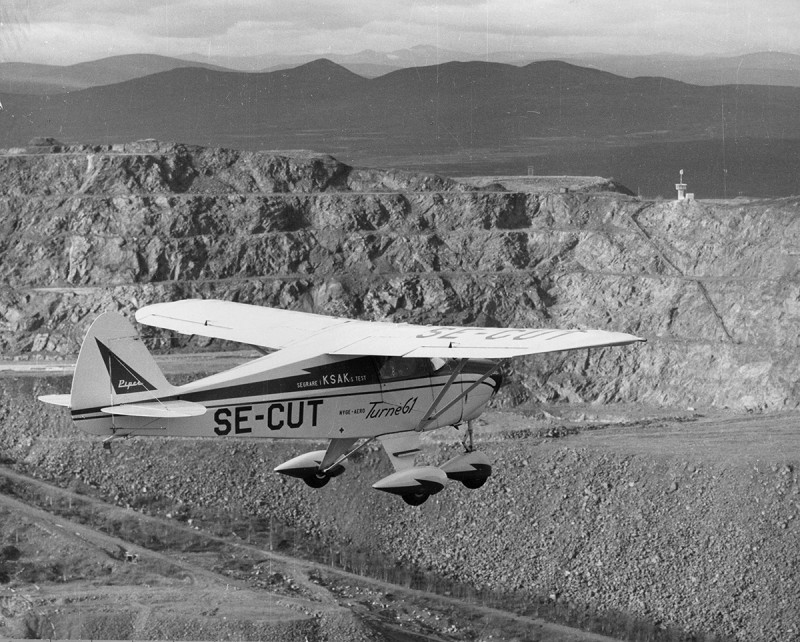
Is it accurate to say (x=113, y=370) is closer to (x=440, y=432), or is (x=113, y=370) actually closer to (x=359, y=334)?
(x=359, y=334)

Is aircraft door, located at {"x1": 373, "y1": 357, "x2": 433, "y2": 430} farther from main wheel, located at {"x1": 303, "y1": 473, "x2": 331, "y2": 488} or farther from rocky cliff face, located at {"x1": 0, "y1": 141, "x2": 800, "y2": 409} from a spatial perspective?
rocky cliff face, located at {"x1": 0, "y1": 141, "x2": 800, "y2": 409}

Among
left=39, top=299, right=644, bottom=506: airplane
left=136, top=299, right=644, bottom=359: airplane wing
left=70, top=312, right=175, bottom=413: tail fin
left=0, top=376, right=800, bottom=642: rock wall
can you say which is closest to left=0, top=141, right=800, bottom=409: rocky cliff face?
left=0, top=376, right=800, bottom=642: rock wall

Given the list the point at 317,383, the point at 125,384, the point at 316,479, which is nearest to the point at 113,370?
the point at 125,384

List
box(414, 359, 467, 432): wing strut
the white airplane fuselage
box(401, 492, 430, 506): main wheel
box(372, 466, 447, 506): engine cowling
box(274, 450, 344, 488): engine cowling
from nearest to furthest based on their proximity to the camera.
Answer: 1. the white airplane fuselage
2. box(372, 466, 447, 506): engine cowling
3. box(401, 492, 430, 506): main wheel
4. box(414, 359, 467, 432): wing strut
5. box(274, 450, 344, 488): engine cowling

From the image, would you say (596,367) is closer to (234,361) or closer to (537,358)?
(537,358)

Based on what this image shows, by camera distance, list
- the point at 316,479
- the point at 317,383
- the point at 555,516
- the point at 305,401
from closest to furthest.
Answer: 1. the point at 305,401
2. the point at 317,383
3. the point at 316,479
4. the point at 555,516

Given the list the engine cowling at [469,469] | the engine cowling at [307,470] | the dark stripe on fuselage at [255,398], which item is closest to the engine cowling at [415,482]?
the engine cowling at [469,469]
